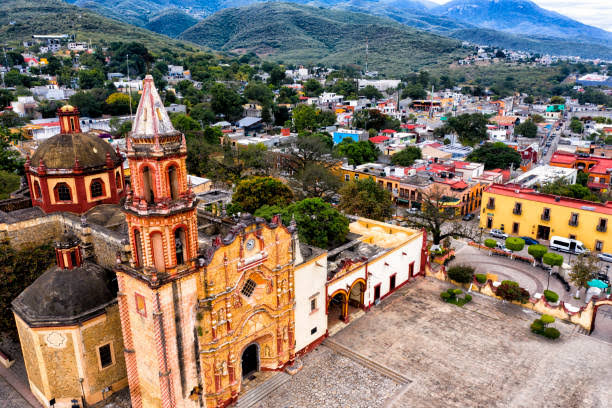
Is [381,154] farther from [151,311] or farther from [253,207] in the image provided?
[151,311]

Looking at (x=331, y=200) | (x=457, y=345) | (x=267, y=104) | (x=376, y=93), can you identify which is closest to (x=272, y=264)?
(x=457, y=345)

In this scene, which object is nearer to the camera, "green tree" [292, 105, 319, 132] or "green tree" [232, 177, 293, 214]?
"green tree" [232, 177, 293, 214]

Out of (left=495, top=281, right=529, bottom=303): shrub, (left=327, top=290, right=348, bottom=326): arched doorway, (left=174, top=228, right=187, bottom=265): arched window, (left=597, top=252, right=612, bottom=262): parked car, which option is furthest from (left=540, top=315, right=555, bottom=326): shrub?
(left=174, top=228, right=187, bottom=265): arched window

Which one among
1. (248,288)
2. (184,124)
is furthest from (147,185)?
(184,124)

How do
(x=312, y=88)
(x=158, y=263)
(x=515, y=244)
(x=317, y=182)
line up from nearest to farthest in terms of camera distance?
1. (x=158, y=263)
2. (x=515, y=244)
3. (x=317, y=182)
4. (x=312, y=88)

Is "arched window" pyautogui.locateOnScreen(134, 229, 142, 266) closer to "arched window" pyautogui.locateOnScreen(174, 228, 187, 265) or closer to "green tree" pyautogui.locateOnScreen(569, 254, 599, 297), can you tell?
"arched window" pyautogui.locateOnScreen(174, 228, 187, 265)

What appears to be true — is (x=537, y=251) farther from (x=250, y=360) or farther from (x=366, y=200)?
(x=250, y=360)
